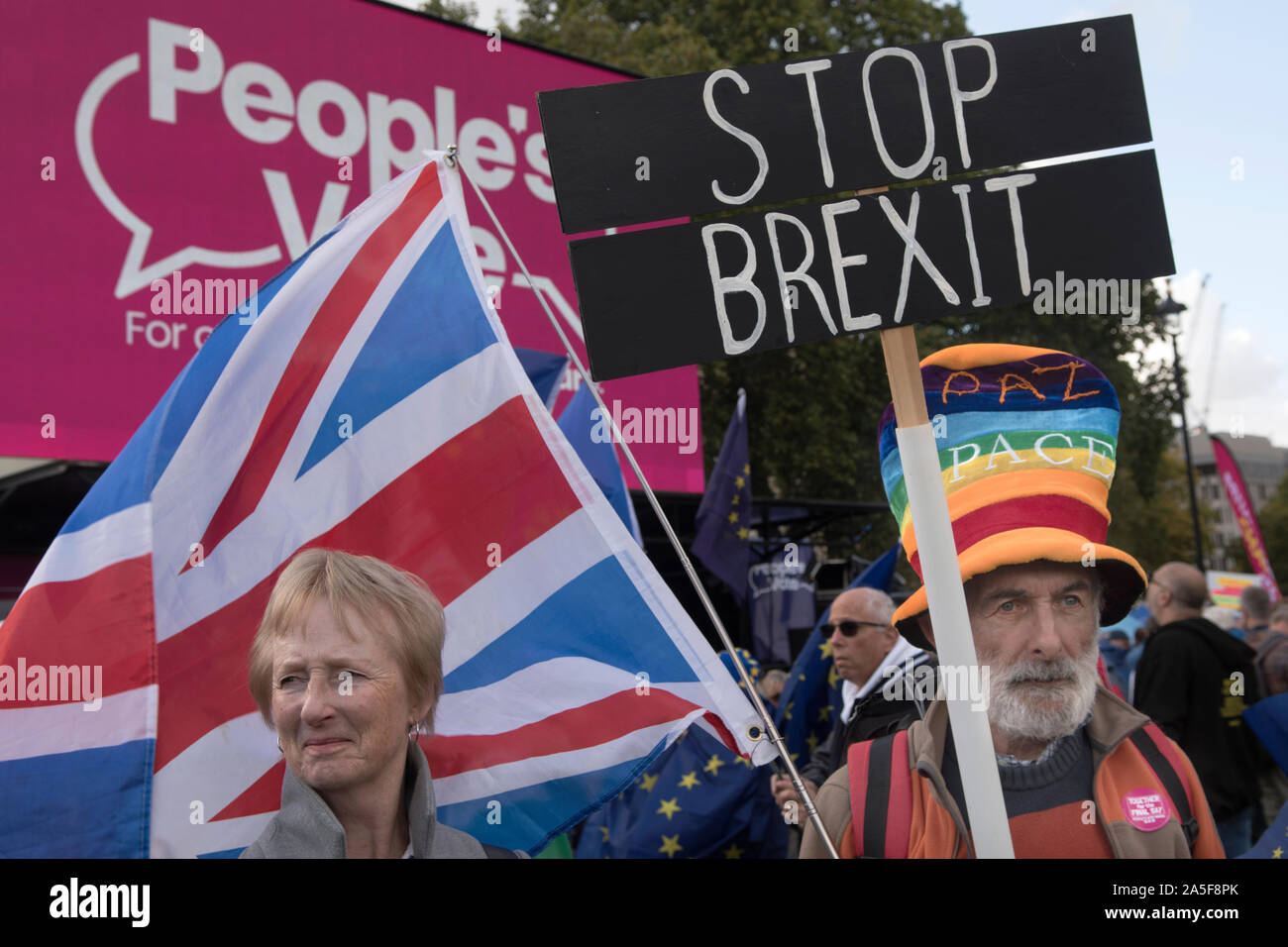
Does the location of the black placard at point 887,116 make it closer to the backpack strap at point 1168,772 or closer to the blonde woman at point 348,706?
the blonde woman at point 348,706

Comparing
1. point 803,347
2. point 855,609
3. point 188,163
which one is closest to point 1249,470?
point 803,347

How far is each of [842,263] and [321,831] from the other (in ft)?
4.17

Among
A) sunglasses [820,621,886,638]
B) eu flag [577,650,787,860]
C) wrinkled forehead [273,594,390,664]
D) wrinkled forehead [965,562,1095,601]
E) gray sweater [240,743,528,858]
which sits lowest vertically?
eu flag [577,650,787,860]

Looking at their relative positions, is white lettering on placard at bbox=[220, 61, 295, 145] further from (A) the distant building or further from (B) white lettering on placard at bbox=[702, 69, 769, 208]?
(A) the distant building

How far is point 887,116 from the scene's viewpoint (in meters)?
1.99

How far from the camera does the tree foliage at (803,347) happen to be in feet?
62.7

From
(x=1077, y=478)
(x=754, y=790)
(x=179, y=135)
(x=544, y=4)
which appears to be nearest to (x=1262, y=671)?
(x=754, y=790)

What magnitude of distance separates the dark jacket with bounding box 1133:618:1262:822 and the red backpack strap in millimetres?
3274

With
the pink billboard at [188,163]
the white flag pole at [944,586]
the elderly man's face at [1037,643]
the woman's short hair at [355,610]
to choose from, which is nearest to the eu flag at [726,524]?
the pink billboard at [188,163]

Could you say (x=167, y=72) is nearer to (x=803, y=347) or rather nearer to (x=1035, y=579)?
(x=1035, y=579)

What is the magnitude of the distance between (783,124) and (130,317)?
7.26m

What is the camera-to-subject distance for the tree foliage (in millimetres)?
19125

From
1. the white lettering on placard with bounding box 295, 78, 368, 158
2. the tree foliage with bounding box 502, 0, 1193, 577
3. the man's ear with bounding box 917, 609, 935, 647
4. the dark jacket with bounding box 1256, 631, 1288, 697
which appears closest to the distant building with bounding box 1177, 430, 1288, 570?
the tree foliage with bounding box 502, 0, 1193, 577
